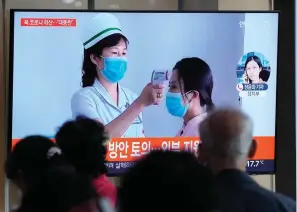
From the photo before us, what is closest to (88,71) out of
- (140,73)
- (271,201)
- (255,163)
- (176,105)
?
(140,73)

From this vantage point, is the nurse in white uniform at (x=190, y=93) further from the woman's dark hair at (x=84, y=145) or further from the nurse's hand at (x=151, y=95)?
the woman's dark hair at (x=84, y=145)

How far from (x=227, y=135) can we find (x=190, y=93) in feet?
6.31

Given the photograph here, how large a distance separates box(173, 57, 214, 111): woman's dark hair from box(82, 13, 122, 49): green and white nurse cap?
0.51 metres

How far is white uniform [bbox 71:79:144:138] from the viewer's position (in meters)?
3.74

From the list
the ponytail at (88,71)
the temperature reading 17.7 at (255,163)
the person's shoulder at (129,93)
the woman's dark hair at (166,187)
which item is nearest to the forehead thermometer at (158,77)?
the person's shoulder at (129,93)

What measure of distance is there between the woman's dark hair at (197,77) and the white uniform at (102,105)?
1.19 ft

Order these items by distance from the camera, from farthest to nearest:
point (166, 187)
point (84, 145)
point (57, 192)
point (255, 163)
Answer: point (255, 163)
point (84, 145)
point (57, 192)
point (166, 187)

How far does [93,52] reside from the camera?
375cm

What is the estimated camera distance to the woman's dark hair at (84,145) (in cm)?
213

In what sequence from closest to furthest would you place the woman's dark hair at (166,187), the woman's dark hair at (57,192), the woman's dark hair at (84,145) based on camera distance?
1. the woman's dark hair at (166,187)
2. the woman's dark hair at (57,192)
3. the woman's dark hair at (84,145)

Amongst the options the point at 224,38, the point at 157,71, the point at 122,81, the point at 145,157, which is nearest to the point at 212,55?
the point at 224,38

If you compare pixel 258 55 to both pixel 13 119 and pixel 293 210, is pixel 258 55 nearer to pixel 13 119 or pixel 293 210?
pixel 13 119

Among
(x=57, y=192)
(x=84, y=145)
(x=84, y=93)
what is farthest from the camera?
(x=84, y=93)

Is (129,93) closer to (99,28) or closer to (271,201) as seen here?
(99,28)
